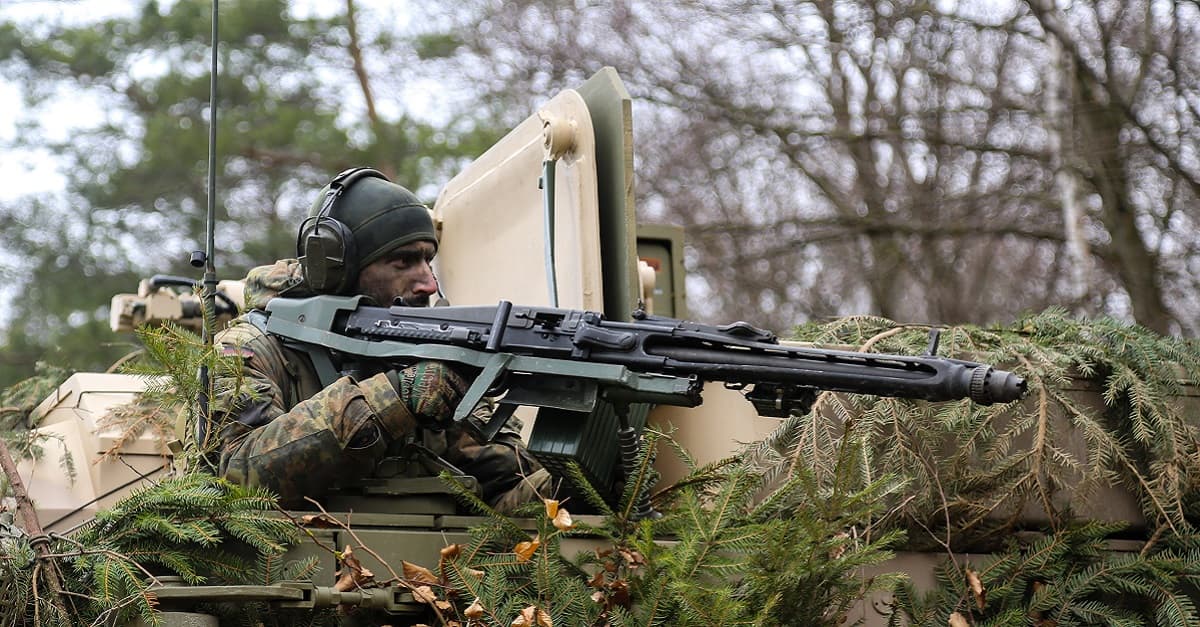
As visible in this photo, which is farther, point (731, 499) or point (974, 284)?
point (974, 284)

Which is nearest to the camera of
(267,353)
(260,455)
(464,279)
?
(260,455)

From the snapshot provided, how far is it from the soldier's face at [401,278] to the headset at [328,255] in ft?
0.22

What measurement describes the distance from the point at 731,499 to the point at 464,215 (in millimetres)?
2267

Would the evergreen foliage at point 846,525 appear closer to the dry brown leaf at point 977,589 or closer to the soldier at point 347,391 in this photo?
the dry brown leaf at point 977,589

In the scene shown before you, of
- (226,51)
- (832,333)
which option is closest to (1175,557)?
(832,333)

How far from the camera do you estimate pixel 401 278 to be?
5.38 metres

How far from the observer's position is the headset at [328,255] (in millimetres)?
5195

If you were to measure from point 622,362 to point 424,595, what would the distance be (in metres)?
0.85

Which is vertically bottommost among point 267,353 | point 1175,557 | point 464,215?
point 1175,557

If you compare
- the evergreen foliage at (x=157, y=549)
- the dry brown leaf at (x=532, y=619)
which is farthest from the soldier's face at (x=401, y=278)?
the dry brown leaf at (x=532, y=619)

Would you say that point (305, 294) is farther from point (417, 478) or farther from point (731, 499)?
point (731, 499)

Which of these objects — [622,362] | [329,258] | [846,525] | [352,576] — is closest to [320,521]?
[352,576]

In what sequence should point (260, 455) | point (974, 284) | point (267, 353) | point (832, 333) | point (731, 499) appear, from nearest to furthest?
point (731, 499), point (260, 455), point (267, 353), point (832, 333), point (974, 284)

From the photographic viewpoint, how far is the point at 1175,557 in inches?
202
